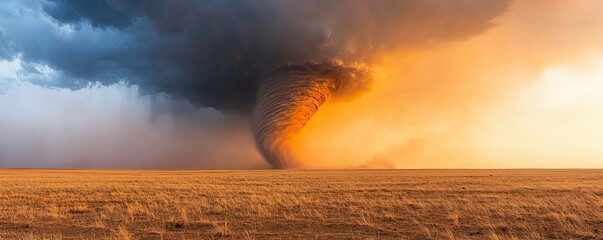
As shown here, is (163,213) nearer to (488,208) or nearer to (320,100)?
(488,208)

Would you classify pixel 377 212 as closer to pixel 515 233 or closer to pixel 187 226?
pixel 515 233

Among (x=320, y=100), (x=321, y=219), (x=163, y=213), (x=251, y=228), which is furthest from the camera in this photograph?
(x=320, y=100)

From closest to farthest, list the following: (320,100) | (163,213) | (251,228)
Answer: (251,228) < (163,213) < (320,100)

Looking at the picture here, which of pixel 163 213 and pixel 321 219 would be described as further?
pixel 163 213

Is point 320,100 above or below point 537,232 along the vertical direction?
above

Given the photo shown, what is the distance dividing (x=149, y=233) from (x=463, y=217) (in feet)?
34.5

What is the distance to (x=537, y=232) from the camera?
1257cm

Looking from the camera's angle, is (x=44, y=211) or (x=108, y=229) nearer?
(x=108, y=229)

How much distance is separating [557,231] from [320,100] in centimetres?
3999

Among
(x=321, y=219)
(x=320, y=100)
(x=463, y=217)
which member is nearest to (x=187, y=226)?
(x=321, y=219)

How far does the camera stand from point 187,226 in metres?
13.6

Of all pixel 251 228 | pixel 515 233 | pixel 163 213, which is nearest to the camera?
pixel 515 233

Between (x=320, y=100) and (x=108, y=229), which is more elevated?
(x=320, y=100)

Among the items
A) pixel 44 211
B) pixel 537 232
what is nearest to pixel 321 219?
pixel 537 232
